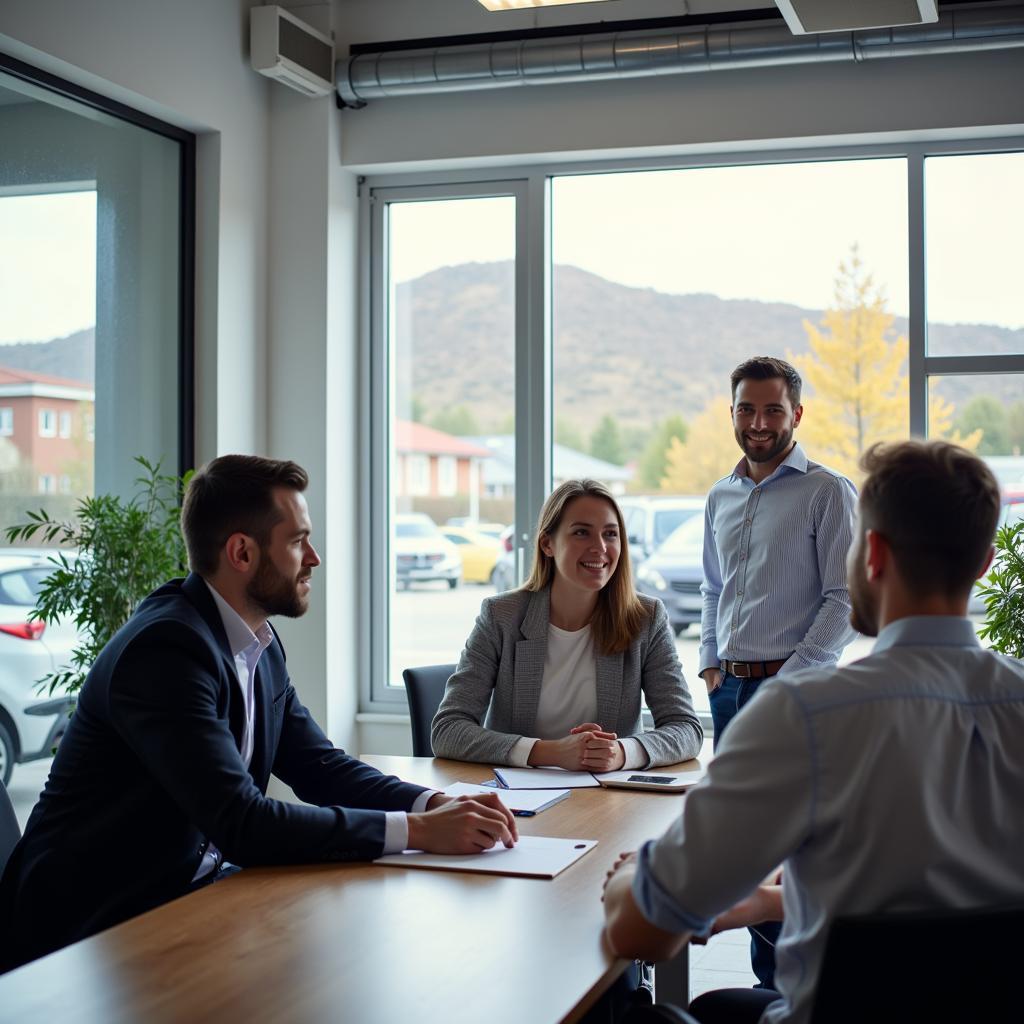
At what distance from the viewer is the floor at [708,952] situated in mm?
3719

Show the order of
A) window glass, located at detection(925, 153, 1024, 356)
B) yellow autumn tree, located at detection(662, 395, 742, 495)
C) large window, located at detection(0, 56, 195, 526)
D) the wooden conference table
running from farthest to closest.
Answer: yellow autumn tree, located at detection(662, 395, 742, 495) → window glass, located at detection(925, 153, 1024, 356) → large window, located at detection(0, 56, 195, 526) → the wooden conference table

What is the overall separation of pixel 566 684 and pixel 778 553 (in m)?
0.93

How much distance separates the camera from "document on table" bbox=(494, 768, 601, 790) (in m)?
2.70

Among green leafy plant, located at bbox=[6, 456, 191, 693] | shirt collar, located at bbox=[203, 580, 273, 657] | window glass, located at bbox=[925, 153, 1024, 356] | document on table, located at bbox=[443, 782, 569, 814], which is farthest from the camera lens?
window glass, located at bbox=[925, 153, 1024, 356]

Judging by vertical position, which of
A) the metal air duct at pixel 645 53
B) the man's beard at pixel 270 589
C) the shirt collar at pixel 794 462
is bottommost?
the man's beard at pixel 270 589

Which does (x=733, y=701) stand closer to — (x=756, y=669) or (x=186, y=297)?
(x=756, y=669)

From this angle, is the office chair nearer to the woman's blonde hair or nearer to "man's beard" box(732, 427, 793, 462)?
the woman's blonde hair

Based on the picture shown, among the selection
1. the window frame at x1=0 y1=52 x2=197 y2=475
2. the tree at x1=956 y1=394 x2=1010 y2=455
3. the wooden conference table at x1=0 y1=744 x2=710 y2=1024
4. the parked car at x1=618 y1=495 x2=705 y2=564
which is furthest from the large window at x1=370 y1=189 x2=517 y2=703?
the wooden conference table at x1=0 y1=744 x2=710 y2=1024

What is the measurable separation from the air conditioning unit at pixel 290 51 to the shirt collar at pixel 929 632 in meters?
4.19

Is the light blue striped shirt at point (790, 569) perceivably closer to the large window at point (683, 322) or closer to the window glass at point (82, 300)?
the large window at point (683, 322)

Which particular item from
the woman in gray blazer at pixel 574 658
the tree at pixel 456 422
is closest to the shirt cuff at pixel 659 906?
the woman in gray blazer at pixel 574 658

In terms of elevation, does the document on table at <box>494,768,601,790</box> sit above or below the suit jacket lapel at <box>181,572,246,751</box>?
below

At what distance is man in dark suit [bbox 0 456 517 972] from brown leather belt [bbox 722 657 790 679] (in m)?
1.62

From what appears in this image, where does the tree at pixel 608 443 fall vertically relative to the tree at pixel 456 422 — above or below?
below
